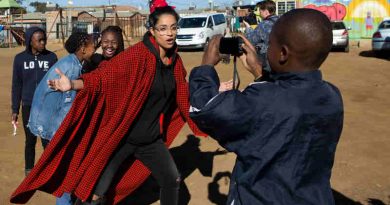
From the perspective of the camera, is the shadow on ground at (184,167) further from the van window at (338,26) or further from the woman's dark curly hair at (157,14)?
the van window at (338,26)

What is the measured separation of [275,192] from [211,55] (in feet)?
2.13

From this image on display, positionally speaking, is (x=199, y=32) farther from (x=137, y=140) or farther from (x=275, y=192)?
(x=275, y=192)

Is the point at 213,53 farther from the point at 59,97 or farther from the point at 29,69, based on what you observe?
the point at 29,69

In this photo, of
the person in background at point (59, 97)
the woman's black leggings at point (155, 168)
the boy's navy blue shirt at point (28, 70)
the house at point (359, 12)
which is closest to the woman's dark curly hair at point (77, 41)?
the person in background at point (59, 97)

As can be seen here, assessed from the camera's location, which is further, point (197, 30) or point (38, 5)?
point (38, 5)

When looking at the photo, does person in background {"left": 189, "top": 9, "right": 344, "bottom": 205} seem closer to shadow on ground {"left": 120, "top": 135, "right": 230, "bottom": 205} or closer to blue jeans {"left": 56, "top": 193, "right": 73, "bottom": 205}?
blue jeans {"left": 56, "top": 193, "right": 73, "bottom": 205}

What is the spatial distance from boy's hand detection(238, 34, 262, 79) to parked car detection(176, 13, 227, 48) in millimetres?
20935

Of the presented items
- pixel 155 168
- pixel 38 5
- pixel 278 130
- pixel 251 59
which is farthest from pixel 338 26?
pixel 38 5

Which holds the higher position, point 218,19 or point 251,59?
point 218,19

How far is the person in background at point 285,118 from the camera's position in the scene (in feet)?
6.66

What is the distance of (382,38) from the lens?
1975 centimetres

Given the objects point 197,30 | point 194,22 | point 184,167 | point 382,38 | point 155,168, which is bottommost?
point 184,167

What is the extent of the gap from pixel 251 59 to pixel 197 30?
22212 mm

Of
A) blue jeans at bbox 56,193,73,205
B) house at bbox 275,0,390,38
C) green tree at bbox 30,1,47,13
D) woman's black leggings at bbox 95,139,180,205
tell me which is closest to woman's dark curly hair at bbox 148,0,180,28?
woman's black leggings at bbox 95,139,180,205
